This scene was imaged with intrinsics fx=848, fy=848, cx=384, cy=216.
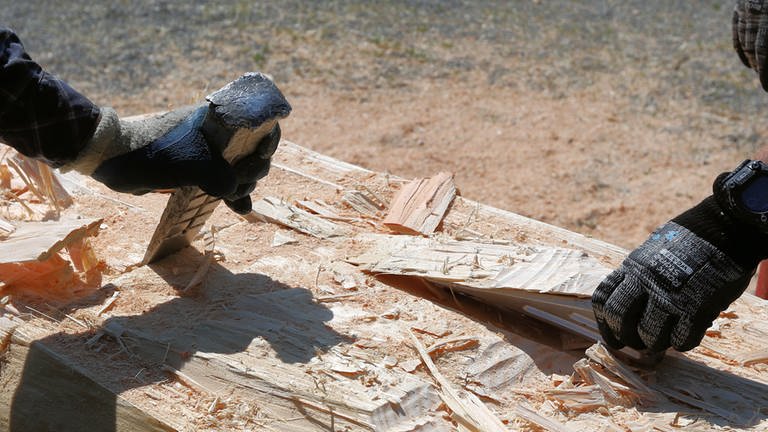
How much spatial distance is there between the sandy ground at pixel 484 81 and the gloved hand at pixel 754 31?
74.8 inches

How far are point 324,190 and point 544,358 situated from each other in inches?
49.4

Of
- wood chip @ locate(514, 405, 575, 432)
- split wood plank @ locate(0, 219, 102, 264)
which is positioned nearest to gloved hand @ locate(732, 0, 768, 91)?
wood chip @ locate(514, 405, 575, 432)

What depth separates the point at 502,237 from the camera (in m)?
3.01

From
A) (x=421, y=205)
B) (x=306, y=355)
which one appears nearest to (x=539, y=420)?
(x=306, y=355)

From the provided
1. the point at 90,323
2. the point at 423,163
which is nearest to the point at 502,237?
the point at 90,323

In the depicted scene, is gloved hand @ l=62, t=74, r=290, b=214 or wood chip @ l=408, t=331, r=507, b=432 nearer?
wood chip @ l=408, t=331, r=507, b=432

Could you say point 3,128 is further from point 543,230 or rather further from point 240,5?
point 240,5

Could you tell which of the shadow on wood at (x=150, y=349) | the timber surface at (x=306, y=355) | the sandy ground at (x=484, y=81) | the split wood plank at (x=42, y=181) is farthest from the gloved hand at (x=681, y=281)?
the sandy ground at (x=484, y=81)

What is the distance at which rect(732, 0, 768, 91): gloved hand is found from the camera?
8.98ft

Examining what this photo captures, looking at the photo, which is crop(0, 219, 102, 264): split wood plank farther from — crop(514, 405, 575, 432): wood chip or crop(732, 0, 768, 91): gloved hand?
crop(732, 0, 768, 91): gloved hand

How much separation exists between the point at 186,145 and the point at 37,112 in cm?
40

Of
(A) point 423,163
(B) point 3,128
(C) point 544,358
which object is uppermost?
(B) point 3,128

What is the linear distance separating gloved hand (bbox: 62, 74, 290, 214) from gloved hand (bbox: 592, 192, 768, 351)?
1030 millimetres

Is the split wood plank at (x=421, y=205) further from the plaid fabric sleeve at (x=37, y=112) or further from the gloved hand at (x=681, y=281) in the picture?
the plaid fabric sleeve at (x=37, y=112)
